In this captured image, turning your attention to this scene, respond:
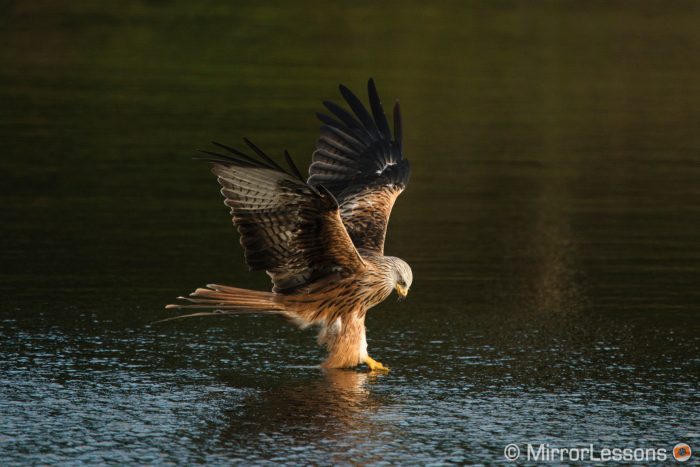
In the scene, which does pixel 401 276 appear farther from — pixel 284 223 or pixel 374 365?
pixel 284 223

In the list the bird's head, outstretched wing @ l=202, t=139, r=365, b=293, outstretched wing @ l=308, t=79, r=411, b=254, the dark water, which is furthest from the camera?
outstretched wing @ l=308, t=79, r=411, b=254

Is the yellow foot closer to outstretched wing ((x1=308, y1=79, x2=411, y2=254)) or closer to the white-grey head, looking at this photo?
the white-grey head

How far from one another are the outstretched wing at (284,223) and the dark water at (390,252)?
0.63 meters

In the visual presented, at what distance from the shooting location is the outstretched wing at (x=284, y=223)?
7.68 meters

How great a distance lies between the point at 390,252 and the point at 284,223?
3889 mm

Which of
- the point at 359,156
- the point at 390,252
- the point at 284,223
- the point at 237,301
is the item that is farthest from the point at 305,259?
the point at 390,252

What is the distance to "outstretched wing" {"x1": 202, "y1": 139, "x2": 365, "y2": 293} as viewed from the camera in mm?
7676

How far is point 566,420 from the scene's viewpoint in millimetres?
7320

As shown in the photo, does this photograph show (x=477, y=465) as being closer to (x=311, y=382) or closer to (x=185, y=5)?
(x=311, y=382)

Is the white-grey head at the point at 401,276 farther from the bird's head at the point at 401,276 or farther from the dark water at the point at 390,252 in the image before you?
the dark water at the point at 390,252

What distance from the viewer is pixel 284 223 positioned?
7.99 m

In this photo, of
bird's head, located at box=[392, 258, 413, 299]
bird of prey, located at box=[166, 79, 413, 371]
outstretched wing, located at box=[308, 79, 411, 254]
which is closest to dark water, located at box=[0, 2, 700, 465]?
bird of prey, located at box=[166, 79, 413, 371]

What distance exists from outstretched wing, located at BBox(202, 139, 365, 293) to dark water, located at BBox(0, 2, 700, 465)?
0.63 metres

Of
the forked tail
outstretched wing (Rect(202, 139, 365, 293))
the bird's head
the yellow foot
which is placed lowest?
the yellow foot
